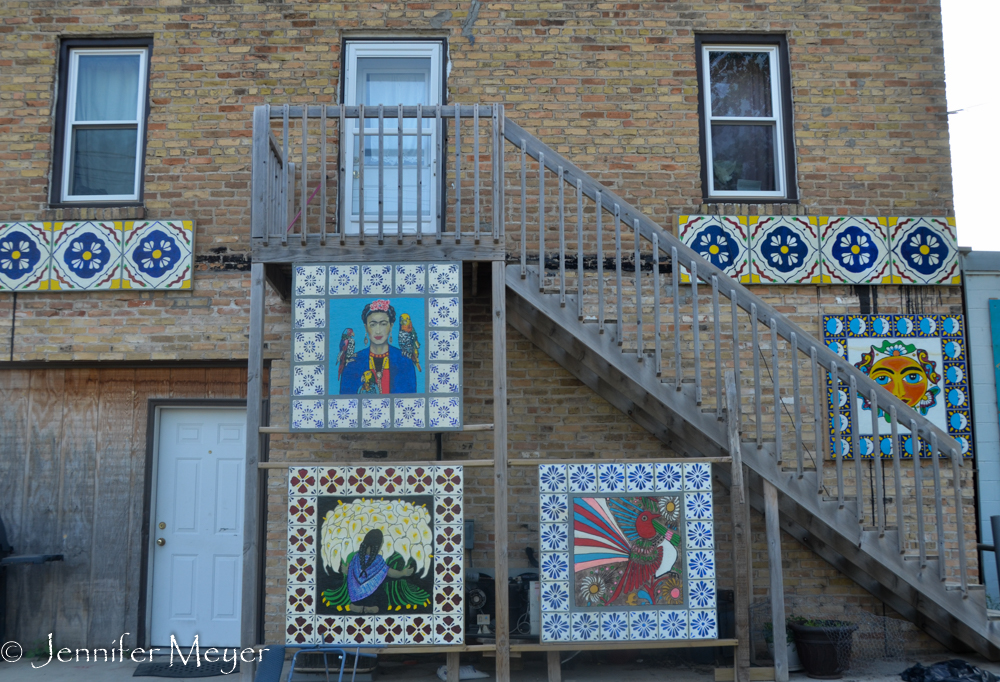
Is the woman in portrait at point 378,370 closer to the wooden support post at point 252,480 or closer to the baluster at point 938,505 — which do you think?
the wooden support post at point 252,480

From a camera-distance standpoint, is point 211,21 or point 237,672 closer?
point 237,672

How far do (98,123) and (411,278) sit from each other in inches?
147

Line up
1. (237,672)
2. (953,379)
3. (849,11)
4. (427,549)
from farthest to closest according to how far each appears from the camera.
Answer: (849,11)
(953,379)
(237,672)
(427,549)

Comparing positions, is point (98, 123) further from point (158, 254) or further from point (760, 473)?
point (760, 473)

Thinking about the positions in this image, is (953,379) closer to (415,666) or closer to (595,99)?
(595,99)

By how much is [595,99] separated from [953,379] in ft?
13.1

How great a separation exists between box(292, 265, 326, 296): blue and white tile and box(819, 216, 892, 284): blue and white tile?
4360 millimetres

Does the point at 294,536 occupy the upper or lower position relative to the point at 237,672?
upper

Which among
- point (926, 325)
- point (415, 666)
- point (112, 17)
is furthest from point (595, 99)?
point (415, 666)

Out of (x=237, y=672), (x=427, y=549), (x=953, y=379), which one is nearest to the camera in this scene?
(x=427, y=549)

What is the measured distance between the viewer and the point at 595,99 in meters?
7.47

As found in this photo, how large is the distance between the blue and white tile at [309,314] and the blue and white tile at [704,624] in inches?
132

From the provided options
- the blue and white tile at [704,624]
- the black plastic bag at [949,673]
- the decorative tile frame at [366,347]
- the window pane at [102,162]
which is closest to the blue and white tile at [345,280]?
the decorative tile frame at [366,347]

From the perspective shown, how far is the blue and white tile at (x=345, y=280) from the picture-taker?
234 inches
